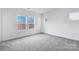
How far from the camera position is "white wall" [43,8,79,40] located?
3353 mm

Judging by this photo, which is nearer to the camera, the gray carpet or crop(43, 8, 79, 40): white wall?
the gray carpet

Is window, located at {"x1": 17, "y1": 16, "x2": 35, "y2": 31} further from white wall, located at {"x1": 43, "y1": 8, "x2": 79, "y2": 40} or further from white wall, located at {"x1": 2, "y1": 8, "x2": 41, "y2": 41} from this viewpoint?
white wall, located at {"x1": 43, "y1": 8, "x2": 79, "y2": 40}

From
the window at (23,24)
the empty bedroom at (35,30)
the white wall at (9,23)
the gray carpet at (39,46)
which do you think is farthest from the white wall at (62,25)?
the white wall at (9,23)

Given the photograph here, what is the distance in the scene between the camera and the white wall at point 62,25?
11.0ft

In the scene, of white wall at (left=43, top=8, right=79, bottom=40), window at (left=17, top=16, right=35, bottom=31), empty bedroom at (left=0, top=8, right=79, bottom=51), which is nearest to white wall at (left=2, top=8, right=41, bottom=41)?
empty bedroom at (left=0, top=8, right=79, bottom=51)

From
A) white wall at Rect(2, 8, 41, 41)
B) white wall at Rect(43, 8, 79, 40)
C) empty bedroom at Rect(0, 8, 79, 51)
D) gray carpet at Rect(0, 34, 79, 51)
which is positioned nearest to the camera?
gray carpet at Rect(0, 34, 79, 51)

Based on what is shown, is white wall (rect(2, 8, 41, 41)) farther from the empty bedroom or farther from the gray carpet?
the gray carpet

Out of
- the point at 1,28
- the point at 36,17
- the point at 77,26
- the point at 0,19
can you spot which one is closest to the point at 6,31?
the point at 1,28

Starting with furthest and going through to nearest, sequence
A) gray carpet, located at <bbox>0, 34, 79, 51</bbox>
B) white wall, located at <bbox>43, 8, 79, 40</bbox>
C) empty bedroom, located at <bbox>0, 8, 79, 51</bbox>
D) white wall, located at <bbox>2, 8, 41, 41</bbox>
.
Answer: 1. white wall, located at <bbox>43, 8, 79, 40</bbox>
2. white wall, located at <bbox>2, 8, 41, 41</bbox>
3. empty bedroom, located at <bbox>0, 8, 79, 51</bbox>
4. gray carpet, located at <bbox>0, 34, 79, 51</bbox>

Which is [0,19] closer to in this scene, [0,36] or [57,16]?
[0,36]

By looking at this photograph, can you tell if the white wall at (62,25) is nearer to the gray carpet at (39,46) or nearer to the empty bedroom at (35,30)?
the empty bedroom at (35,30)

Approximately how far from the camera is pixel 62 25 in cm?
406

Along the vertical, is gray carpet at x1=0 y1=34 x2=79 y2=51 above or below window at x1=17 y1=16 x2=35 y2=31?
below

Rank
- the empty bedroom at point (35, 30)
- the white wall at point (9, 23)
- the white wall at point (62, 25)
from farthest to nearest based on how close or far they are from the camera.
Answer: the white wall at point (62, 25)
the white wall at point (9, 23)
the empty bedroom at point (35, 30)
